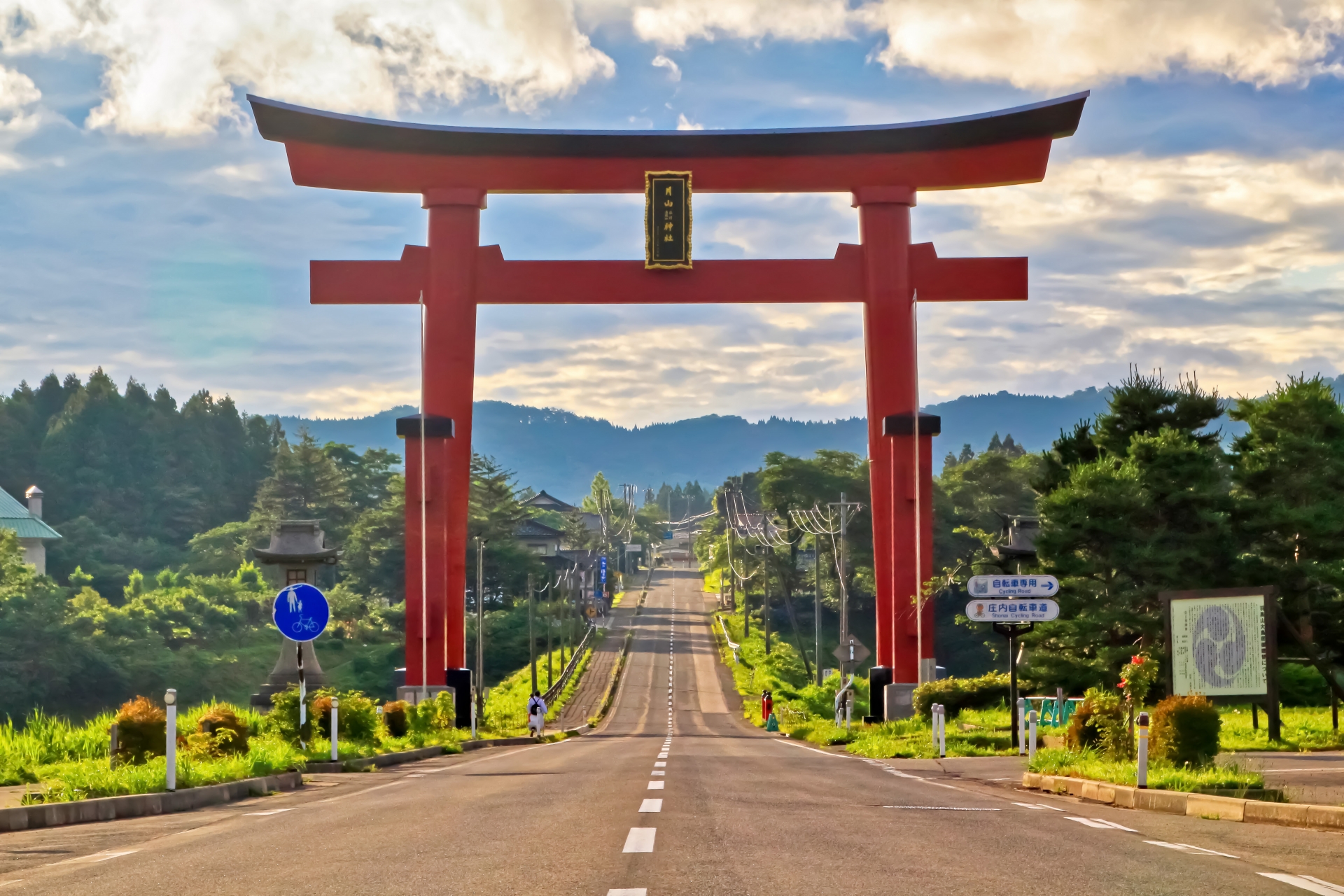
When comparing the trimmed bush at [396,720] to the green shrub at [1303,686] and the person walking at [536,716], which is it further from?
the green shrub at [1303,686]

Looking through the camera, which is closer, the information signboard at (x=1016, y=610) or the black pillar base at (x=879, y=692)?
the information signboard at (x=1016, y=610)

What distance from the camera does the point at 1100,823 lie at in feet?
36.9

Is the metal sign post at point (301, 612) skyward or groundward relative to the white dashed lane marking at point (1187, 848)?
skyward

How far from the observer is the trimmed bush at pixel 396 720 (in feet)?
93.0

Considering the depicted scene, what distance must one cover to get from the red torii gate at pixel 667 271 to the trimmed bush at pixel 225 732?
14.6 m

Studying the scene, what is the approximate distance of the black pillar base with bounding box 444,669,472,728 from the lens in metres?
33.2

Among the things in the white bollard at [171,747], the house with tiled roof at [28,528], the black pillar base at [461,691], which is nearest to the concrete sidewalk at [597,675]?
the black pillar base at [461,691]

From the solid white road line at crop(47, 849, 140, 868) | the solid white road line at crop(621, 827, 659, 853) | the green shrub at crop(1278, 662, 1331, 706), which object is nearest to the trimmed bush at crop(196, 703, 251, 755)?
the solid white road line at crop(47, 849, 140, 868)

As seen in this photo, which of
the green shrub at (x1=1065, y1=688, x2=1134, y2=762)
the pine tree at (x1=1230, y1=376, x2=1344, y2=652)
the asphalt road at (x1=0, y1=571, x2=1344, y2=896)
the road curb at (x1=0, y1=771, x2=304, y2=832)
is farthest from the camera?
the pine tree at (x1=1230, y1=376, x2=1344, y2=652)

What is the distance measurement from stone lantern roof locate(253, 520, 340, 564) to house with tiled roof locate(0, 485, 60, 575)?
168 ft

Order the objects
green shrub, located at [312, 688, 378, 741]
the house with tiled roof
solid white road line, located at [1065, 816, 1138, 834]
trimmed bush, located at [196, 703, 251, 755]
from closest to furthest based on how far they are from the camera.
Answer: solid white road line, located at [1065, 816, 1138, 834]
trimmed bush, located at [196, 703, 251, 755]
green shrub, located at [312, 688, 378, 741]
the house with tiled roof

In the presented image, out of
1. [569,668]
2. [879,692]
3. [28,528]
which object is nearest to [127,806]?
[879,692]

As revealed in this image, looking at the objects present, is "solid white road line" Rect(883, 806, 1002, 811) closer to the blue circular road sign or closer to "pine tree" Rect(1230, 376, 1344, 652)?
the blue circular road sign

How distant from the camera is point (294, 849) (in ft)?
29.5
